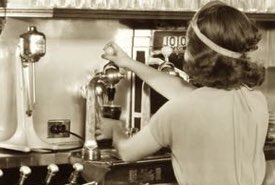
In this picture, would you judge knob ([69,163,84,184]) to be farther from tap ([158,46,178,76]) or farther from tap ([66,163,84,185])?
tap ([158,46,178,76])

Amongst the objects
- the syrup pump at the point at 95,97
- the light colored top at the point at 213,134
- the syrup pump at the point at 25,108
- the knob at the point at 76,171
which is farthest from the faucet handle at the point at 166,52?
the light colored top at the point at 213,134

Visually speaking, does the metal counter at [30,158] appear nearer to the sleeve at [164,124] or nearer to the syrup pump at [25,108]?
the syrup pump at [25,108]

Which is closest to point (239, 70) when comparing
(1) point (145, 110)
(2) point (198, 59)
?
(2) point (198, 59)

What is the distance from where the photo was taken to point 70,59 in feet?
8.57

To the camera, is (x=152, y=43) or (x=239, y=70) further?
(x=152, y=43)

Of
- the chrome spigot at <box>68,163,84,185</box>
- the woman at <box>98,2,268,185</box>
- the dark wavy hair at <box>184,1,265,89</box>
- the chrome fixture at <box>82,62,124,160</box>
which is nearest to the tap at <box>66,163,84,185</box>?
the chrome spigot at <box>68,163,84,185</box>

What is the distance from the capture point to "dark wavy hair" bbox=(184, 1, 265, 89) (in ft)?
5.79

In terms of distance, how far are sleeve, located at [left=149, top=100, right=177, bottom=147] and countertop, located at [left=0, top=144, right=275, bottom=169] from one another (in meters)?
0.61

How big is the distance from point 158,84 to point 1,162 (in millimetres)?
602

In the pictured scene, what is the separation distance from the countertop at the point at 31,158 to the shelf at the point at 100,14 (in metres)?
0.48

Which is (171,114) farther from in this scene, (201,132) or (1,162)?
(1,162)

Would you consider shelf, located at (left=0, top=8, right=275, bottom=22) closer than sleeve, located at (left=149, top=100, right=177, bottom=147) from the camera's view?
No

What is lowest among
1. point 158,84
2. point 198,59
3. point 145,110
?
point 145,110

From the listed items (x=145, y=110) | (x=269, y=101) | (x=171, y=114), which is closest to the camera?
(x=171, y=114)
